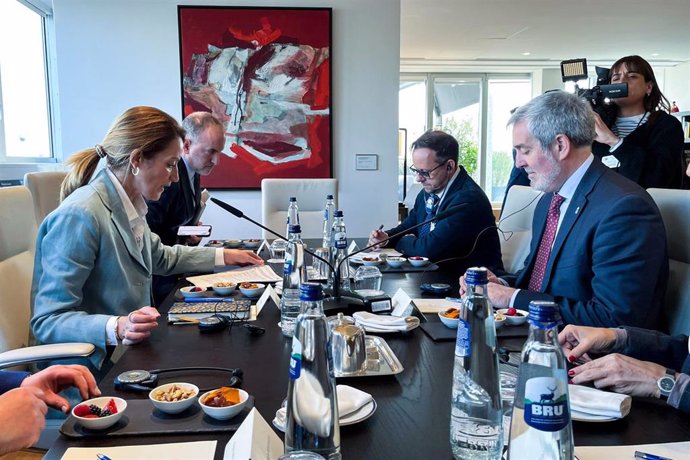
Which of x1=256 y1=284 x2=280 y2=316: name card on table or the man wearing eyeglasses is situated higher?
the man wearing eyeglasses

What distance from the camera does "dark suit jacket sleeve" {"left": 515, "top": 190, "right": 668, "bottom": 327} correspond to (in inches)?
53.2

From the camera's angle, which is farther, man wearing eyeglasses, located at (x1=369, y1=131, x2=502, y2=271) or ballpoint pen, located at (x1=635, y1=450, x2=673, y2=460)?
man wearing eyeglasses, located at (x1=369, y1=131, x2=502, y2=271)

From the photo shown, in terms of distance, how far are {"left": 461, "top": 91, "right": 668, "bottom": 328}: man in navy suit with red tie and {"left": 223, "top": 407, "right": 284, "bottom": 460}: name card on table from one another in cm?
98

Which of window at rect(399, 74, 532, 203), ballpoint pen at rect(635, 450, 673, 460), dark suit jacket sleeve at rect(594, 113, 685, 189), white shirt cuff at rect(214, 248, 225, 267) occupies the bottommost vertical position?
ballpoint pen at rect(635, 450, 673, 460)

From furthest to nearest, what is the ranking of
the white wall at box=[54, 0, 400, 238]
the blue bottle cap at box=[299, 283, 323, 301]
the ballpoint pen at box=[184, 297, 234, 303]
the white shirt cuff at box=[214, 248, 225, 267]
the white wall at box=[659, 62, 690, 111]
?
the white wall at box=[659, 62, 690, 111], the white wall at box=[54, 0, 400, 238], the white shirt cuff at box=[214, 248, 225, 267], the ballpoint pen at box=[184, 297, 234, 303], the blue bottle cap at box=[299, 283, 323, 301]

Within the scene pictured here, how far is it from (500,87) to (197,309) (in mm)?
8294

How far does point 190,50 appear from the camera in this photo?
3.94 metres

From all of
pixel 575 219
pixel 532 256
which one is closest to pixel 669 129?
pixel 532 256

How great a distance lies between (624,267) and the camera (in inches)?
53.7

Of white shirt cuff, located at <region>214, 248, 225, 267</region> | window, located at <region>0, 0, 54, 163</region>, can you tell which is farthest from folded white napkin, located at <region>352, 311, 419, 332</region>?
window, located at <region>0, 0, 54, 163</region>

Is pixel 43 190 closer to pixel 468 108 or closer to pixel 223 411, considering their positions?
pixel 223 411

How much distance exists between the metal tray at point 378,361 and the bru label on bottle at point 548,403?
18.1 inches

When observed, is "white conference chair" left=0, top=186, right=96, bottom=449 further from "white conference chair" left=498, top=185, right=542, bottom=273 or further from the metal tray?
"white conference chair" left=498, top=185, right=542, bottom=273

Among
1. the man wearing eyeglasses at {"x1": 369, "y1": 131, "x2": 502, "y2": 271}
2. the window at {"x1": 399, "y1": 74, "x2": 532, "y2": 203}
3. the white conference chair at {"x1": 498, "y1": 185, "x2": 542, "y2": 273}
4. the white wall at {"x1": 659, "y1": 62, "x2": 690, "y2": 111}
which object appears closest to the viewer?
the man wearing eyeglasses at {"x1": 369, "y1": 131, "x2": 502, "y2": 271}
